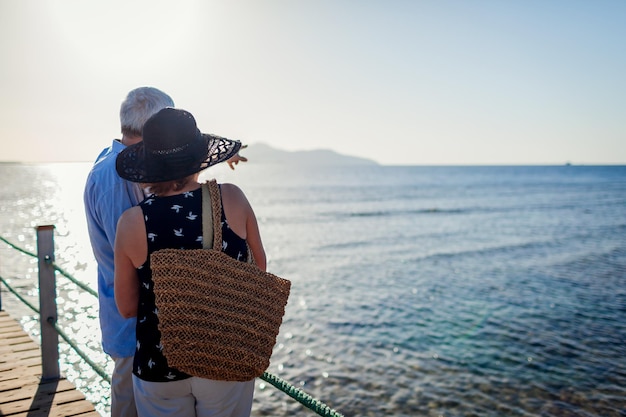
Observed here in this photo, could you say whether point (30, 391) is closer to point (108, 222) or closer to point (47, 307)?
point (47, 307)

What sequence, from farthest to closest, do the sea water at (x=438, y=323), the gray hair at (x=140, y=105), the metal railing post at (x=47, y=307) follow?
1. the sea water at (x=438, y=323)
2. the metal railing post at (x=47, y=307)
3. the gray hair at (x=140, y=105)

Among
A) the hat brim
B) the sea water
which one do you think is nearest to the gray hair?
the hat brim

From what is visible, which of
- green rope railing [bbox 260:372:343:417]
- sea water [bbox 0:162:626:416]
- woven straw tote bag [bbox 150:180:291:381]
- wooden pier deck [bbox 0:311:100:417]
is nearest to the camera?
woven straw tote bag [bbox 150:180:291:381]

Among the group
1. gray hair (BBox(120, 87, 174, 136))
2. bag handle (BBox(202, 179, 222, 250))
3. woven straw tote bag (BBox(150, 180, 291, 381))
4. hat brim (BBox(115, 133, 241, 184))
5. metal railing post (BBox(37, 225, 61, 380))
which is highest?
gray hair (BBox(120, 87, 174, 136))

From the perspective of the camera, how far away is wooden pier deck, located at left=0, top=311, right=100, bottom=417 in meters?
3.50

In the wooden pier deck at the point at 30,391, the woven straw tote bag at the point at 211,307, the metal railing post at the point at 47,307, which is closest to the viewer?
the woven straw tote bag at the point at 211,307

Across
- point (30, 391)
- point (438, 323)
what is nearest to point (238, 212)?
point (30, 391)

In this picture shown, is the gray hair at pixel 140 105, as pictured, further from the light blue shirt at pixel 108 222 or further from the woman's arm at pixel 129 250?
the woman's arm at pixel 129 250

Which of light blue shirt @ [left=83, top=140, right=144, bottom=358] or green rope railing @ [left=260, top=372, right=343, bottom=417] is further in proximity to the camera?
light blue shirt @ [left=83, top=140, right=144, bottom=358]

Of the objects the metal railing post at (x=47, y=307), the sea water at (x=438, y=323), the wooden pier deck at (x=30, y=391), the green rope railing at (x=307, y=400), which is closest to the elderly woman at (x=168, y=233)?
the green rope railing at (x=307, y=400)

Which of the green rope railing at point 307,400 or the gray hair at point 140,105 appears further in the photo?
the gray hair at point 140,105

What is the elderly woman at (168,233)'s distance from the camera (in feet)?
5.75

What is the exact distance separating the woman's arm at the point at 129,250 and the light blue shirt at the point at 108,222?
0.42 m

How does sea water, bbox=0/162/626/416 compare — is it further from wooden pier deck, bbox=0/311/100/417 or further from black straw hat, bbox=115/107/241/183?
black straw hat, bbox=115/107/241/183
